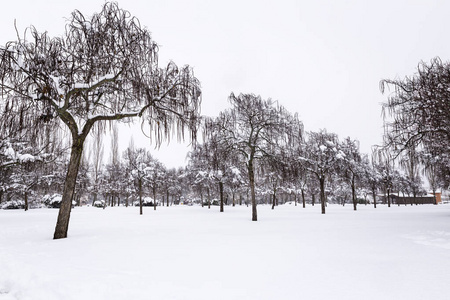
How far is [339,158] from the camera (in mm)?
19938

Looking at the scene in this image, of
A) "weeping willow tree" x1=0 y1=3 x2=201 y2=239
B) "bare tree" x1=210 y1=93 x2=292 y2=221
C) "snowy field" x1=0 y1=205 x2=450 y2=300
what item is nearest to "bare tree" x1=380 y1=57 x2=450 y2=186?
"snowy field" x1=0 y1=205 x2=450 y2=300

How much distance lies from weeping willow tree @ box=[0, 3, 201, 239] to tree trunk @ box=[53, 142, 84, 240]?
3 cm

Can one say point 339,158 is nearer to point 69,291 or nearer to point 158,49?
point 158,49

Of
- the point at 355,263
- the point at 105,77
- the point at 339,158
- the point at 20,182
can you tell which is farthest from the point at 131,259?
the point at 20,182

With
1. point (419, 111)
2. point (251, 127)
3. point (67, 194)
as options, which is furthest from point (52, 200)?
point (419, 111)

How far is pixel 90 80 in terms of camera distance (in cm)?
738

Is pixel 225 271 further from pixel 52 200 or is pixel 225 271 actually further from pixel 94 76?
pixel 52 200

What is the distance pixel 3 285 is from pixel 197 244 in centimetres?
383

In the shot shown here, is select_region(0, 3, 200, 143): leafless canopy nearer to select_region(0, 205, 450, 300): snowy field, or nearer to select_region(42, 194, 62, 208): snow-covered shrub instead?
select_region(0, 205, 450, 300): snowy field

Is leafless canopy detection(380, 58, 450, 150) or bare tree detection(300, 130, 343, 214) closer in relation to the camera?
leafless canopy detection(380, 58, 450, 150)

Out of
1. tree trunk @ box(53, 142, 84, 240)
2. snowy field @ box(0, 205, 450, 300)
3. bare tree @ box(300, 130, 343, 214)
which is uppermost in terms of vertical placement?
bare tree @ box(300, 130, 343, 214)

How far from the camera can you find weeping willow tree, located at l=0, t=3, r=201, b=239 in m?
6.47

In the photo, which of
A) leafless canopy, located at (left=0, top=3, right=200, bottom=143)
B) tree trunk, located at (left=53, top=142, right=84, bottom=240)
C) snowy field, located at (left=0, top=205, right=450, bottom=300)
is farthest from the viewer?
tree trunk, located at (left=53, top=142, right=84, bottom=240)

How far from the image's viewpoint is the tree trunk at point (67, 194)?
7176 mm
